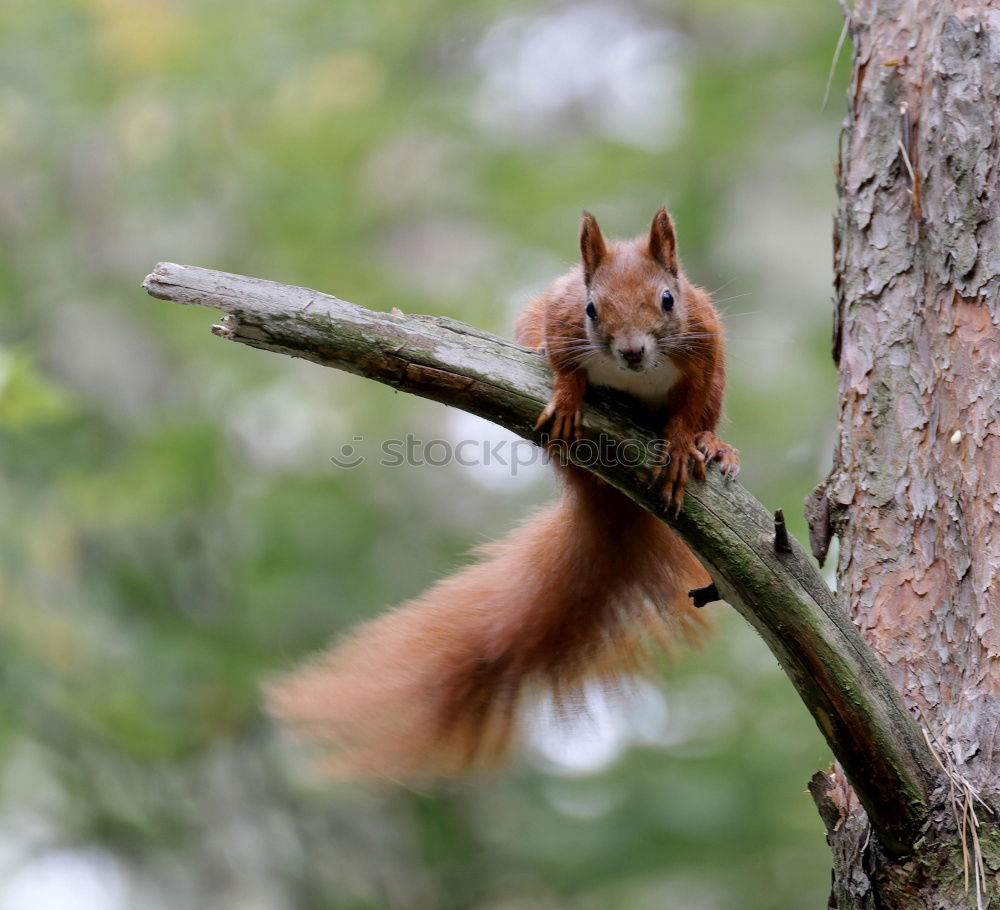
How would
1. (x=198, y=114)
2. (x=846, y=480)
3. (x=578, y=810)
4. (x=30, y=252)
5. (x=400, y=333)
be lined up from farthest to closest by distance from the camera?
(x=30, y=252)
(x=198, y=114)
(x=578, y=810)
(x=846, y=480)
(x=400, y=333)

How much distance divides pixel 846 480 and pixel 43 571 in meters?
3.98

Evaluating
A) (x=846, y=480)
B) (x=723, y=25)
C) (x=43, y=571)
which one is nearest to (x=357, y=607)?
(x=43, y=571)

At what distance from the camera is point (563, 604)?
312 centimetres

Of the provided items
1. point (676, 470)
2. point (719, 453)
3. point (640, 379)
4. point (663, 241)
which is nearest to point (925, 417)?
point (719, 453)

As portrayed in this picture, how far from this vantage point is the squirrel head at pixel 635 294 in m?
2.98

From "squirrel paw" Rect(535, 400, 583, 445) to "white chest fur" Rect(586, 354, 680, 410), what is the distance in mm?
425

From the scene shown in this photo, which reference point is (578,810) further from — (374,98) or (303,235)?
(374,98)

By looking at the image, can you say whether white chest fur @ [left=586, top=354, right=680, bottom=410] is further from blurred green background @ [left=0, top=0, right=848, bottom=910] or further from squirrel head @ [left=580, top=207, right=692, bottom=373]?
blurred green background @ [left=0, top=0, right=848, bottom=910]

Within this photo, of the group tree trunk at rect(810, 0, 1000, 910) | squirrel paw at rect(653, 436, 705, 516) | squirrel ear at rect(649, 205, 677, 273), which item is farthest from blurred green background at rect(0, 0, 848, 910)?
squirrel paw at rect(653, 436, 705, 516)

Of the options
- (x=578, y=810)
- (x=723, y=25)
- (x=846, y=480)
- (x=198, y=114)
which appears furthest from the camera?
(x=723, y=25)

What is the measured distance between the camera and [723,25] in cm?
797

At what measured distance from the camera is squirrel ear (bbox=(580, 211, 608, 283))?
3.22 metres

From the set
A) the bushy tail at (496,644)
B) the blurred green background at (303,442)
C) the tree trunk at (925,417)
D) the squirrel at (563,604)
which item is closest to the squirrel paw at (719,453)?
the squirrel at (563,604)

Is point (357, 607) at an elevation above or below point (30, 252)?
below
